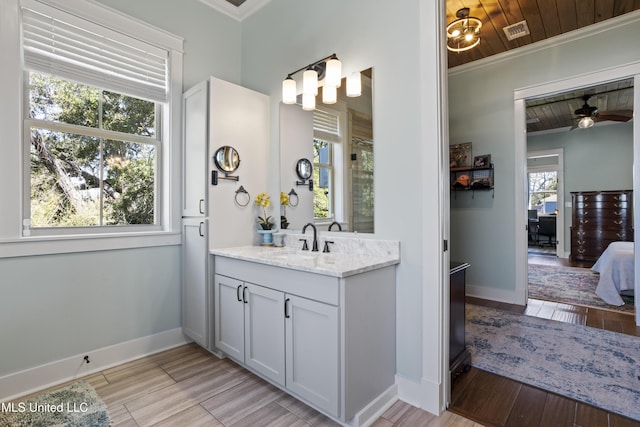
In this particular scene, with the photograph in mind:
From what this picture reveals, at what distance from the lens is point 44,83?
2.16 metres

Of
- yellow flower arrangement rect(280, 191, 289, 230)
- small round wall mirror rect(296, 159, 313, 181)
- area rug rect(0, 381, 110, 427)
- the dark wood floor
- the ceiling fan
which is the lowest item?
the dark wood floor

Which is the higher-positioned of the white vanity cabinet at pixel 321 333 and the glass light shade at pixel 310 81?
the glass light shade at pixel 310 81

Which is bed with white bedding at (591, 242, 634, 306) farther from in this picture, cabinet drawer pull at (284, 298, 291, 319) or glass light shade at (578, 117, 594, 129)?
cabinet drawer pull at (284, 298, 291, 319)

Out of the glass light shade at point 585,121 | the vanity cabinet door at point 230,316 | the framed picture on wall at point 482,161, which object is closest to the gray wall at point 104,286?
the vanity cabinet door at point 230,316

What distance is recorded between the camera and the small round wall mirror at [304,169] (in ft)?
8.43

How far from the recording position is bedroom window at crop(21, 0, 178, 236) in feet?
6.91

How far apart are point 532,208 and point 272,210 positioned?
8927mm

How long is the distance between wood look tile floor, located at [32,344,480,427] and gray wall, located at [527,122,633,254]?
7232mm

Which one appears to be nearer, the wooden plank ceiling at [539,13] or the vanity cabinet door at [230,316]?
the vanity cabinet door at [230,316]

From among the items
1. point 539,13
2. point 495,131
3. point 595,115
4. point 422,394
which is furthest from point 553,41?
point 422,394

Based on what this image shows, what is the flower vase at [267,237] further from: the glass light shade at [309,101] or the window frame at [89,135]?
the glass light shade at [309,101]

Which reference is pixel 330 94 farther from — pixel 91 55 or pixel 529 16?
pixel 529 16

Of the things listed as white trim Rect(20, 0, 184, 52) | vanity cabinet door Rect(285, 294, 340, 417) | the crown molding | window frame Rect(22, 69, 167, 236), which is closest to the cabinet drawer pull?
vanity cabinet door Rect(285, 294, 340, 417)

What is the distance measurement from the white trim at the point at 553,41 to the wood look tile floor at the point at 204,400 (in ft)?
12.7
